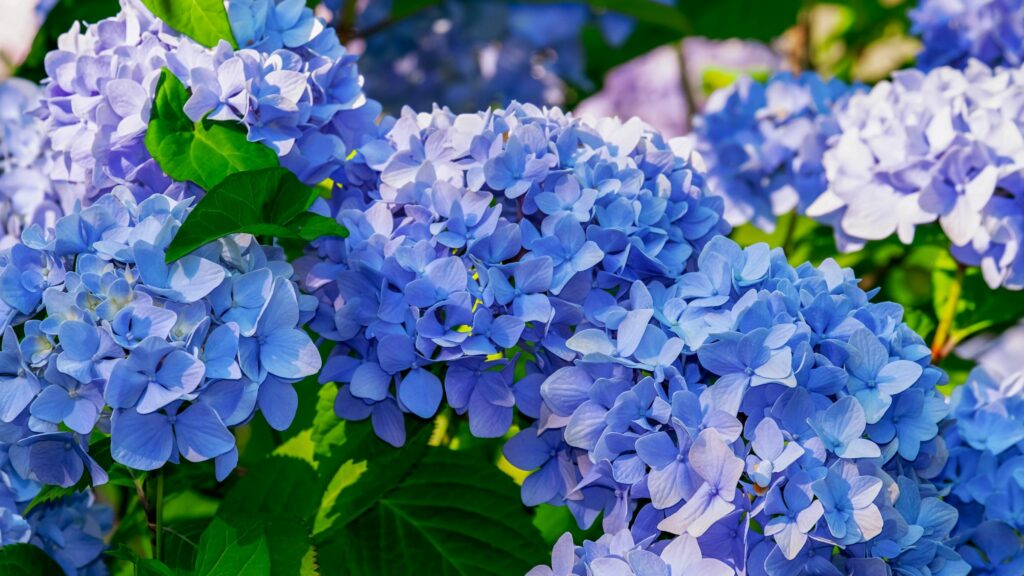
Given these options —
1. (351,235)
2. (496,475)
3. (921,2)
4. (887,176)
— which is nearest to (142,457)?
(351,235)

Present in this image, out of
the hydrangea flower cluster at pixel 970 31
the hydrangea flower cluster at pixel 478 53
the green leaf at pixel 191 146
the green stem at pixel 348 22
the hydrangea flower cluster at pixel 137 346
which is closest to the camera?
the hydrangea flower cluster at pixel 137 346

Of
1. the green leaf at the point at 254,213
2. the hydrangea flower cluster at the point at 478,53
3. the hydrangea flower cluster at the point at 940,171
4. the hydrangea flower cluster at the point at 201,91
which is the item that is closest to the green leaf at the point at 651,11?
the hydrangea flower cluster at the point at 478,53

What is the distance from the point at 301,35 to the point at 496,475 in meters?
0.32

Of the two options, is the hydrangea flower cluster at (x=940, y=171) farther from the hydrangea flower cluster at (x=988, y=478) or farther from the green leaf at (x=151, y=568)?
the green leaf at (x=151, y=568)

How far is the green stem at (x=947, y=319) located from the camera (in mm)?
1021

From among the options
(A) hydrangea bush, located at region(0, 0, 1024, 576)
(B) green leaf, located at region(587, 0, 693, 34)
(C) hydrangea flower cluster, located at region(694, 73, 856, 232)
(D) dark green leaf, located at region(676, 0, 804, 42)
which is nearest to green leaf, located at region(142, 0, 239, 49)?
(A) hydrangea bush, located at region(0, 0, 1024, 576)

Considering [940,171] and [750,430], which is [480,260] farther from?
[940,171]

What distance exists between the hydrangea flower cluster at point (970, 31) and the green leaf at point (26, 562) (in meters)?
0.88

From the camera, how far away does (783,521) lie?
63 centimetres

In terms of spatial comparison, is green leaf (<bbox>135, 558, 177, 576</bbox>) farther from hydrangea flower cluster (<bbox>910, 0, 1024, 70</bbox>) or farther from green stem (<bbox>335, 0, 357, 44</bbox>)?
hydrangea flower cluster (<bbox>910, 0, 1024, 70</bbox>)

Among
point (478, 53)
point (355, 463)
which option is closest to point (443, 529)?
point (355, 463)

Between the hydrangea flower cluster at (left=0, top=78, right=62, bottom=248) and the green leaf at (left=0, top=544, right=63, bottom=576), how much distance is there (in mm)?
209

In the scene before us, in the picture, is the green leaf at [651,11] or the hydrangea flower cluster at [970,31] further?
the green leaf at [651,11]

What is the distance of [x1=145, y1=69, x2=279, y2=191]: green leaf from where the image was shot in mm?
732
